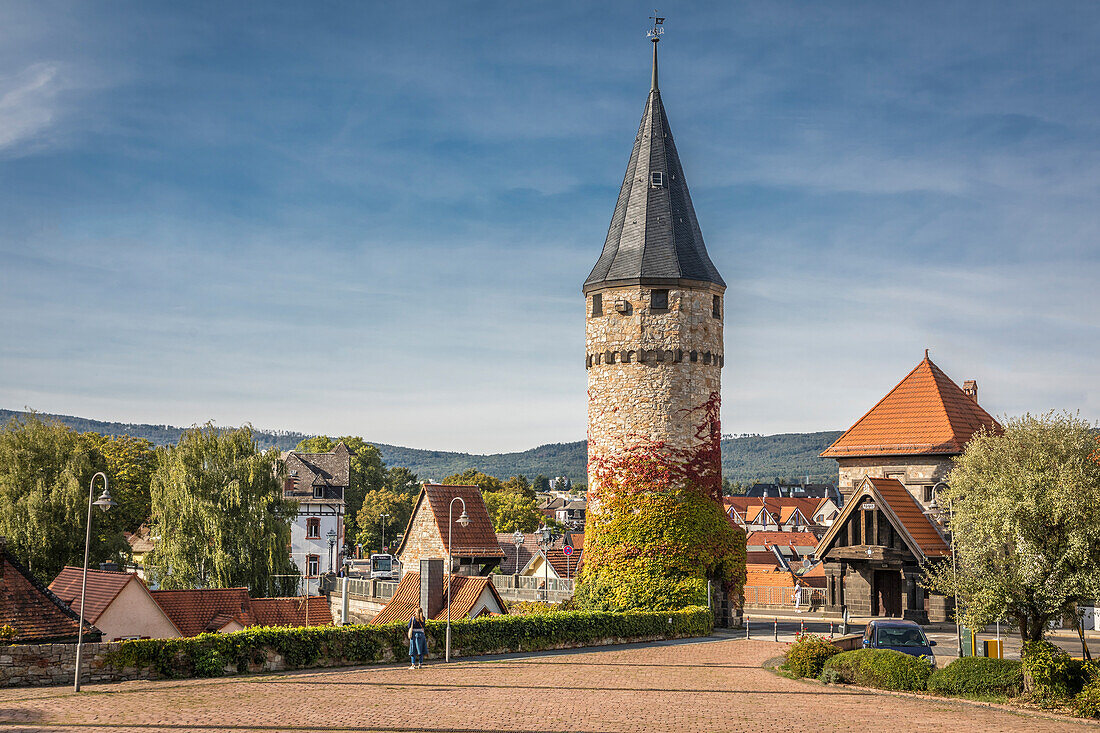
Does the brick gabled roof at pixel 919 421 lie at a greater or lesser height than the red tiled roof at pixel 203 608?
greater

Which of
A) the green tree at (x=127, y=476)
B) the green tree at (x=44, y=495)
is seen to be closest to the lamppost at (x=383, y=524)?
the green tree at (x=127, y=476)

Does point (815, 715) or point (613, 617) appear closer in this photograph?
point (815, 715)

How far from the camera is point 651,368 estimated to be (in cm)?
3884

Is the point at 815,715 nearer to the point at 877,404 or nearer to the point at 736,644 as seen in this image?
the point at 736,644

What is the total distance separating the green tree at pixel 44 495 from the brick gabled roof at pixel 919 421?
35573 millimetres

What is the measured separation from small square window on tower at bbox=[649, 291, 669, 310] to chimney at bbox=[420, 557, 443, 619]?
13.2 m

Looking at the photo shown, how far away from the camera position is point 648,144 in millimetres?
42094

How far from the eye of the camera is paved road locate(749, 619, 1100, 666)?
29.7m

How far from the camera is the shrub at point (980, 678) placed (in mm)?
21875

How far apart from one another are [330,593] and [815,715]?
33.3 meters

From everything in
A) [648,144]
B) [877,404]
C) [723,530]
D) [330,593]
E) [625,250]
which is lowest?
[330,593]

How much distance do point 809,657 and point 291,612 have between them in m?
23.8

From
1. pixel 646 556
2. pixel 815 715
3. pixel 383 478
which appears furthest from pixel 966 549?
pixel 383 478

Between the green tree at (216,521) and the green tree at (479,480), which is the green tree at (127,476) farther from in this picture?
the green tree at (479,480)
